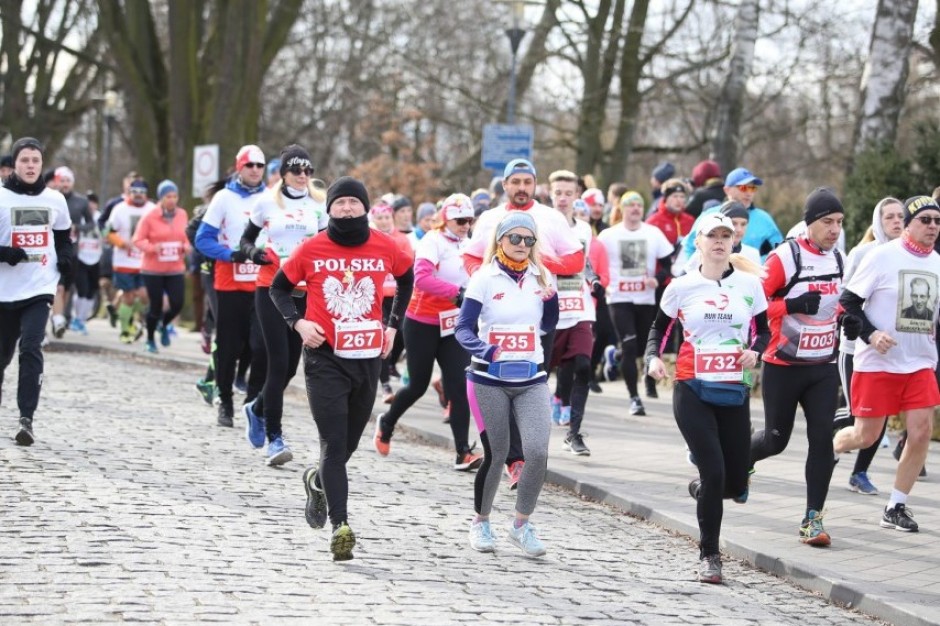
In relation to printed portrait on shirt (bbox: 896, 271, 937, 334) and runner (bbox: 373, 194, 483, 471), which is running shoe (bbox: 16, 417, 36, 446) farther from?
printed portrait on shirt (bbox: 896, 271, 937, 334)

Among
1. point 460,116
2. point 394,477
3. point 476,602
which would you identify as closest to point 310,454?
point 394,477

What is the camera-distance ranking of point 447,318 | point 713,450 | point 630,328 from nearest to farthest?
1. point 713,450
2. point 447,318
3. point 630,328

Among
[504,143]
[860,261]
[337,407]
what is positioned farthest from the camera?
[504,143]

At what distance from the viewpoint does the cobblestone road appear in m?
6.75

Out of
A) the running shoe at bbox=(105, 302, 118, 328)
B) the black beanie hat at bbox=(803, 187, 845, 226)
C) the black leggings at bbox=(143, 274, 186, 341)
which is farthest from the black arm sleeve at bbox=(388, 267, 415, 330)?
the running shoe at bbox=(105, 302, 118, 328)

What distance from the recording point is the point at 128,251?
837 inches

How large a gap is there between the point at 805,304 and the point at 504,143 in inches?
506

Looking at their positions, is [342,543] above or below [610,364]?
below

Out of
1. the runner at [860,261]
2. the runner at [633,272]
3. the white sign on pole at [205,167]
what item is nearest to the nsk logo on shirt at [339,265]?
the runner at [860,261]

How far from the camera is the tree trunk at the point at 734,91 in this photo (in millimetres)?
22562

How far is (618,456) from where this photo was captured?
12.1 meters

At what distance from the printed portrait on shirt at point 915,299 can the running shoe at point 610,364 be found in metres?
7.51

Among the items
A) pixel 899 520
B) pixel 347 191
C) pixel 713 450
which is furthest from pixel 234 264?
pixel 899 520

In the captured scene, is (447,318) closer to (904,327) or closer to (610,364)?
(904,327)
